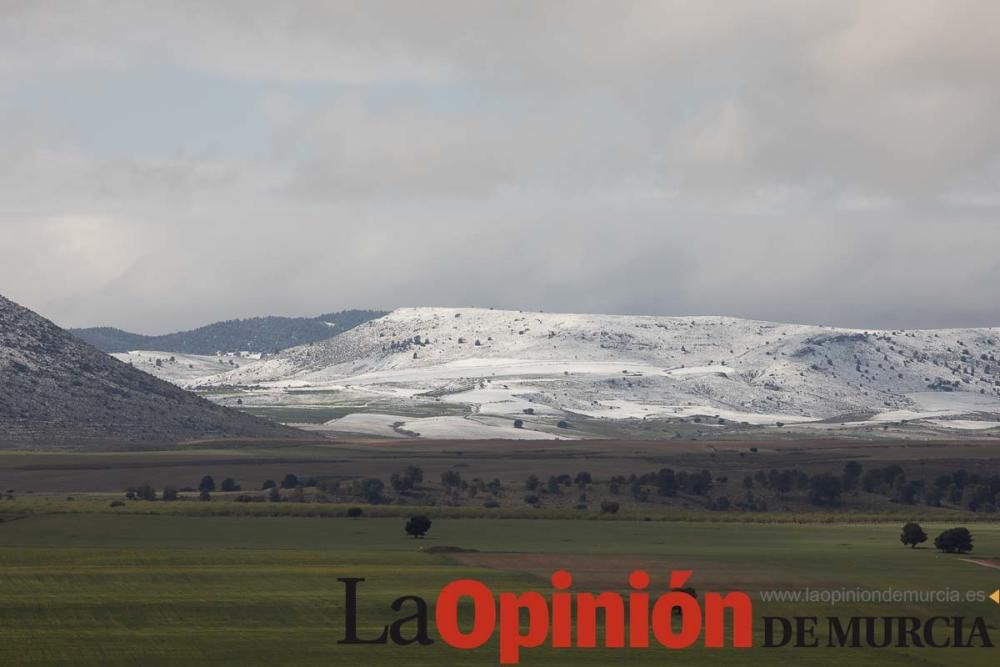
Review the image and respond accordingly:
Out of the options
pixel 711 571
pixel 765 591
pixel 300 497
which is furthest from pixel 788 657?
pixel 300 497

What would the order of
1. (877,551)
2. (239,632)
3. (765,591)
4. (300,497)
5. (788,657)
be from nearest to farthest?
(788,657)
(239,632)
(765,591)
(877,551)
(300,497)

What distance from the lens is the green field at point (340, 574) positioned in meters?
76.9

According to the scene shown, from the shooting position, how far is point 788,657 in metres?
76.9

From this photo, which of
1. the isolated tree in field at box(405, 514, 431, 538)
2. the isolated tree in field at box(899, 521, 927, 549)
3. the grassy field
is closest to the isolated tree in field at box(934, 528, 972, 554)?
the grassy field

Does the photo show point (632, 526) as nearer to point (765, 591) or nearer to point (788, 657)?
point (765, 591)

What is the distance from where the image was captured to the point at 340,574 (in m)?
106

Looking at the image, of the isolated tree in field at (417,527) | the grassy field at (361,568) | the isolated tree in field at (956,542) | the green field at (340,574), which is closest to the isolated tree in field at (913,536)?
the green field at (340,574)

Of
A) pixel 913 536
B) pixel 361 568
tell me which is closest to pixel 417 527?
pixel 361 568

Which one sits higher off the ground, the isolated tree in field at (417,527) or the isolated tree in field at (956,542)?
the isolated tree in field at (417,527)

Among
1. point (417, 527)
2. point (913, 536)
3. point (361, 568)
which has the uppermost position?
point (417, 527)

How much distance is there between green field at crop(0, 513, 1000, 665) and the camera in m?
76.9

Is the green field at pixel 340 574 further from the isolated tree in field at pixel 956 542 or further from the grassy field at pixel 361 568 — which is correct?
the isolated tree in field at pixel 956 542

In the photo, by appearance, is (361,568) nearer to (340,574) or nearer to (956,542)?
(340,574)

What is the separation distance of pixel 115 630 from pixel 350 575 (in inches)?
998
